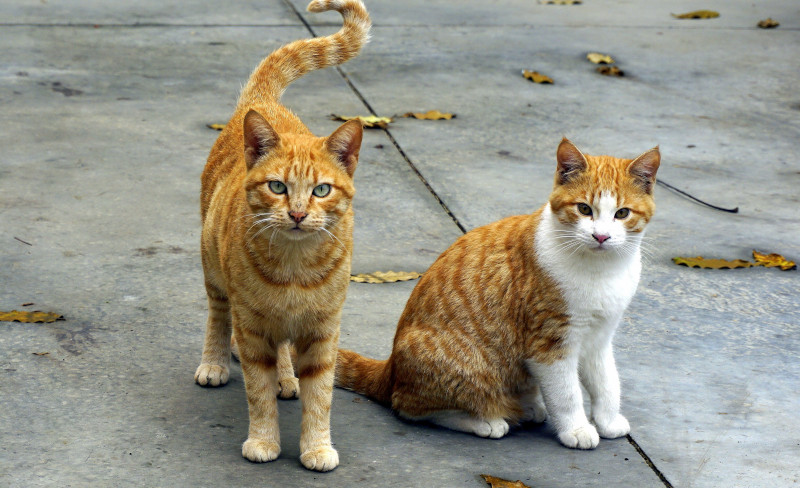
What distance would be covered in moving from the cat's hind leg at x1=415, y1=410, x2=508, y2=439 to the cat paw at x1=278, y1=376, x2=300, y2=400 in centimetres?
54

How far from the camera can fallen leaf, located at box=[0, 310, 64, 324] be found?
411 cm

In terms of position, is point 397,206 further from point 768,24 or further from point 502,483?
point 768,24

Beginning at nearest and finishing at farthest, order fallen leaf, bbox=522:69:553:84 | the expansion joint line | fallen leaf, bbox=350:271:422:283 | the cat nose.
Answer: the cat nose < fallen leaf, bbox=350:271:422:283 < the expansion joint line < fallen leaf, bbox=522:69:553:84

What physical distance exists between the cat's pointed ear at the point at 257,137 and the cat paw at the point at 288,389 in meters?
0.96

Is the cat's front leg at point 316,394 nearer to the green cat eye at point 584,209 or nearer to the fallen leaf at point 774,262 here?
the green cat eye at point 584,209

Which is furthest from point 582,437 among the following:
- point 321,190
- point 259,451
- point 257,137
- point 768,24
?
point 768,24

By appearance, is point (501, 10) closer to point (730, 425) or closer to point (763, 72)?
point (763, 72)

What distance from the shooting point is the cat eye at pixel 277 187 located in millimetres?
3180

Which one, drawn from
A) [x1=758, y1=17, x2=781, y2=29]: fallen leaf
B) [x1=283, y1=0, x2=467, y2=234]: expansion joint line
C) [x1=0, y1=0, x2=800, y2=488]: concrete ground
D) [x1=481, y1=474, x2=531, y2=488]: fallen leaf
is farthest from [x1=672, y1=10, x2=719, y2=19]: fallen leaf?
[x1=481, y1=474, x2=531, y2=488]: fallen leaf

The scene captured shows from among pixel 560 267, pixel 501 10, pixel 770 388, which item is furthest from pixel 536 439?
pixel 501 10

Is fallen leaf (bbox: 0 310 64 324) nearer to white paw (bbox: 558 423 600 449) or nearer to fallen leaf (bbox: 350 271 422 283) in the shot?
fallen leaf (bbox: 350 271 422 283)

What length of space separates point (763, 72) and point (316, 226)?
20.7 ft

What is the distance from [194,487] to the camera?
306cm

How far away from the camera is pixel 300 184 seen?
3152 mm
